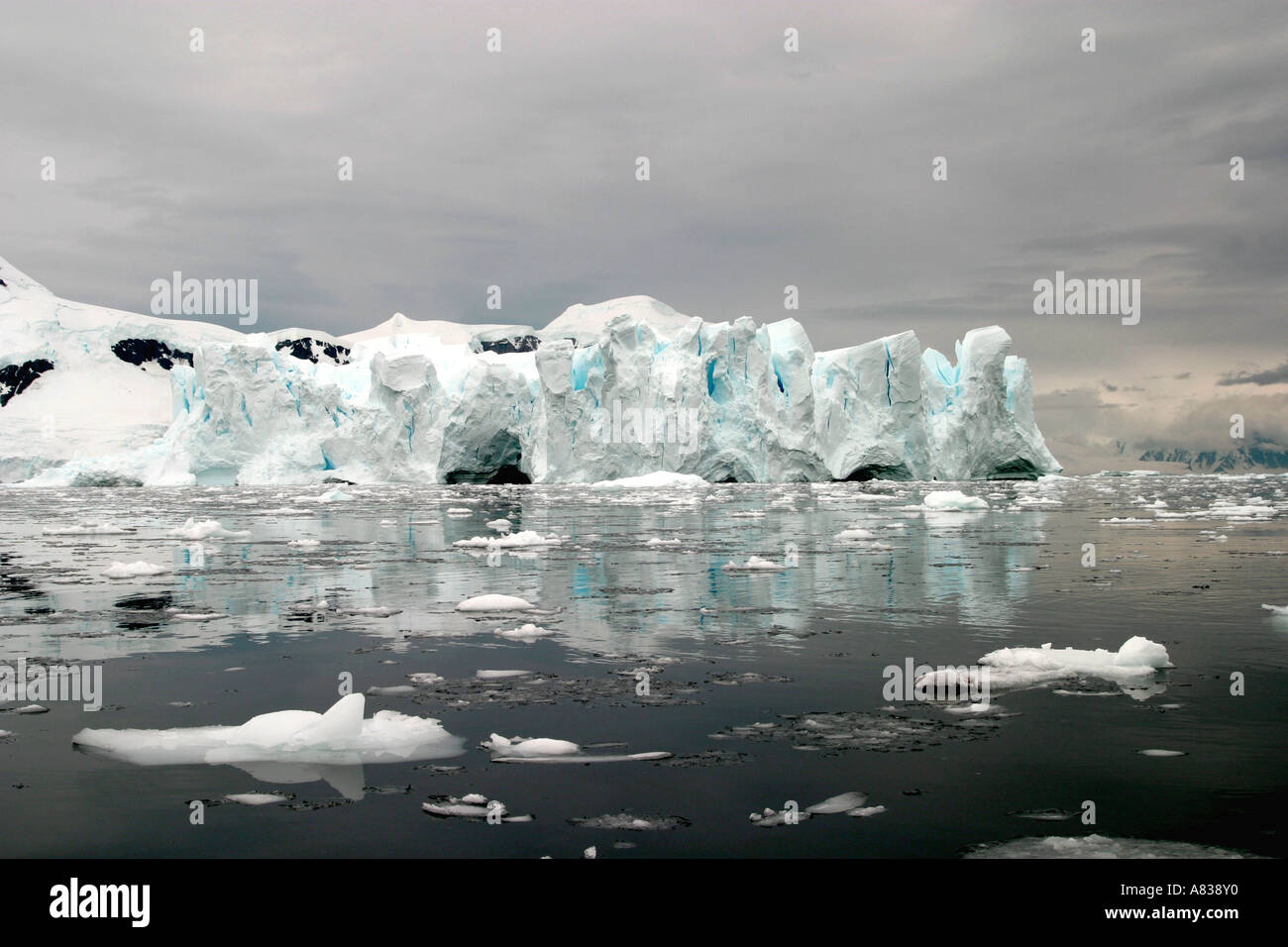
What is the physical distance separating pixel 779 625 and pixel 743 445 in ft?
120

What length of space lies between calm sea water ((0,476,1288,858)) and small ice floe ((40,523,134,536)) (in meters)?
6.27

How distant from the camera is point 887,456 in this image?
4781cm

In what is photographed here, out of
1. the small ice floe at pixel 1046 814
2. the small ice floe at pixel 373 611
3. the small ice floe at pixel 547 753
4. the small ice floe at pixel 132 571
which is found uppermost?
the small ice floe at pixel 132 571

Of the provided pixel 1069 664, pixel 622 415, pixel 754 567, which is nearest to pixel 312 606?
pixel 754 567

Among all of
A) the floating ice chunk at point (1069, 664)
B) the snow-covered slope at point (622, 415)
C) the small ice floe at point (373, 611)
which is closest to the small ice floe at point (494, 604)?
the small ice floe at point (373, 611)

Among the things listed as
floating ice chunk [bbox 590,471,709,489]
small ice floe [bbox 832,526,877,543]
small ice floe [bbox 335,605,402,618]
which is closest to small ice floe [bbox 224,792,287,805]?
small ice floe [bbox 335,605,402,618]

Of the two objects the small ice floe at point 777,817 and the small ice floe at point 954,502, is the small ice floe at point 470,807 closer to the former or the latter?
the small ice floe at point 777,817

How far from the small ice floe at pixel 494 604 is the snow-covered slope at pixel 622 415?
34257 mm

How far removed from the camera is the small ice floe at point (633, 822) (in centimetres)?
389

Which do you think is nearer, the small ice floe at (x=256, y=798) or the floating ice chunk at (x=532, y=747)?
the small ice floe at (x=256, y=798)

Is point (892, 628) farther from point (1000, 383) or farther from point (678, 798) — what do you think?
point (1000, 383)

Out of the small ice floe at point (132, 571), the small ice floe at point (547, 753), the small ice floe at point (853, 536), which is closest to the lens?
the small ice floe at point (547, 753)

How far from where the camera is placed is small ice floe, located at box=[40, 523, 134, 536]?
2044cm

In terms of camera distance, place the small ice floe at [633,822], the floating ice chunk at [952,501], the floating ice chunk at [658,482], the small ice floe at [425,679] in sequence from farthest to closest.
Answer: the floating ice chunk at [658,482] < the floating ice chunk at [952,501] < the small ice floe at [425,679] < the small ice floe at [633,822]
